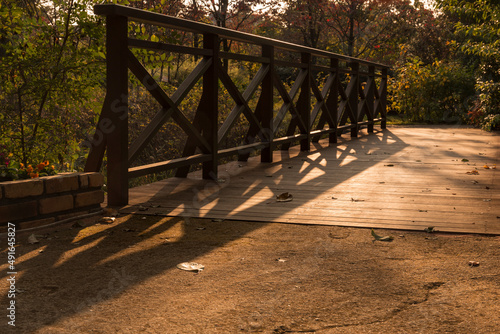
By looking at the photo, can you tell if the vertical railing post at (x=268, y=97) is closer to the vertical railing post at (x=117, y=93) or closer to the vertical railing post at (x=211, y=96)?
the vertical railing post at (x=211, y=96)

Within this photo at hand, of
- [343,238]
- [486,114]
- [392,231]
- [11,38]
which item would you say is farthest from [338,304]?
[486,114]

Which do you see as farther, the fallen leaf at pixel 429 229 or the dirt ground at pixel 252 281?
the fallen leaf at pixel 429 229

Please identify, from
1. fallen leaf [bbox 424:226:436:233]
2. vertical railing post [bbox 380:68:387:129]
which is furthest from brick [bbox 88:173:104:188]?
vertical railing post [bbox 380:68:387:129]

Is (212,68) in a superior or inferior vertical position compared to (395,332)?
superior

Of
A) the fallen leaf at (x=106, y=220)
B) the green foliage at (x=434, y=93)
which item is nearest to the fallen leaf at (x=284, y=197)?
the fallen leaf at (x=106, y=220)

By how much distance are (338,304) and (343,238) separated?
1.01 m

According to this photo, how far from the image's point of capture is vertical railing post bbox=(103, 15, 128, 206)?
3707mm

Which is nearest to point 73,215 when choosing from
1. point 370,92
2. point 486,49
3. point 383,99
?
point 370,92

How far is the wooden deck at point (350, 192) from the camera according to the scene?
11.8 feet

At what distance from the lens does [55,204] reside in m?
3.30

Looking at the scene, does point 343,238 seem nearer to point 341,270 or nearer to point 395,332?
point 341,270

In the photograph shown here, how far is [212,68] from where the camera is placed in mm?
4980

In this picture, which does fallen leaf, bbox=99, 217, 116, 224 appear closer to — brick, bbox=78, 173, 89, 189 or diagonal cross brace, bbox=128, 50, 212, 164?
brick, bbox=78, 173, 89, 189

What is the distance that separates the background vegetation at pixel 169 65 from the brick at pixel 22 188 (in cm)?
155
